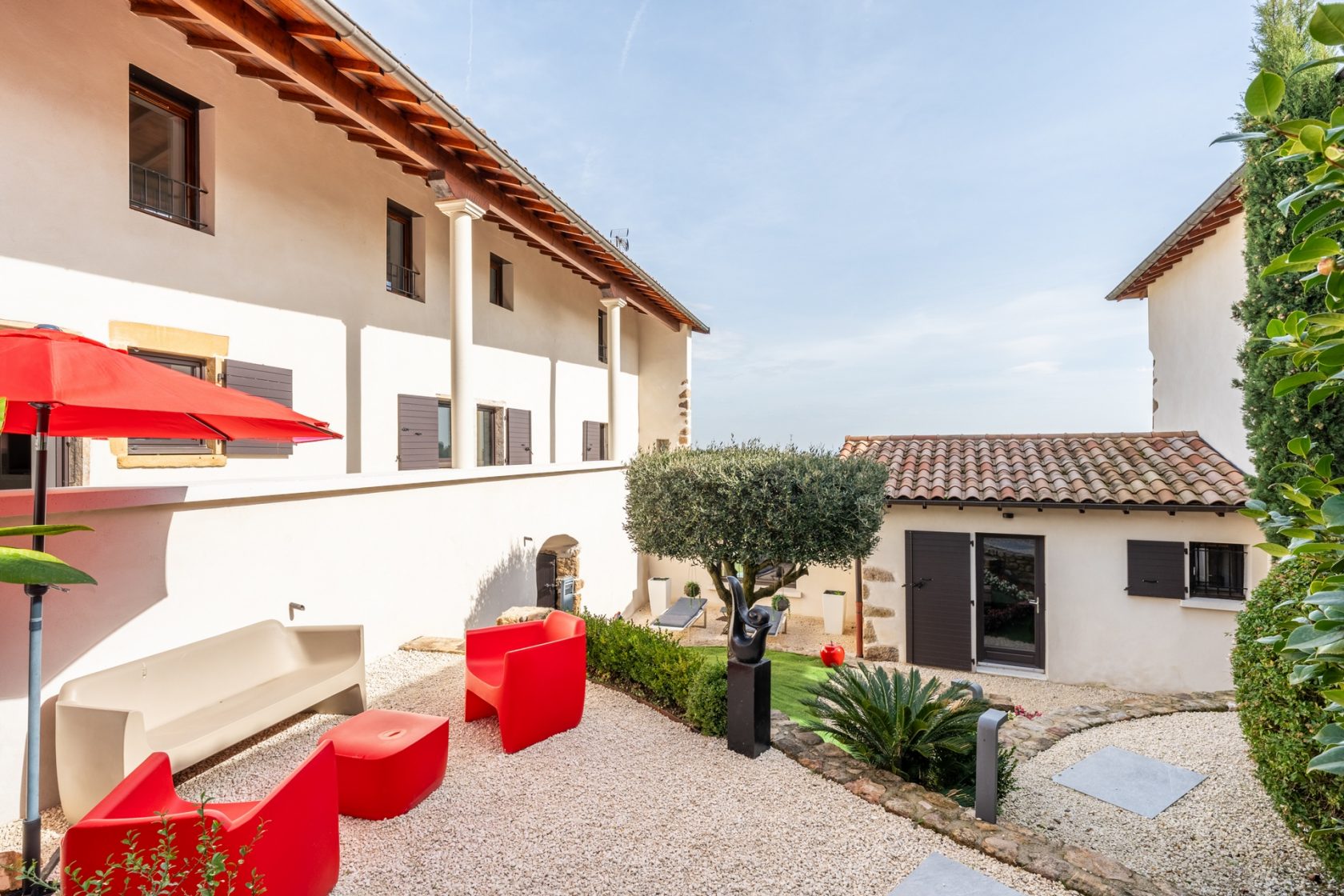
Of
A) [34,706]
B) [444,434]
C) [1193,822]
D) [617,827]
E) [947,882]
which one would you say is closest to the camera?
[34,706]

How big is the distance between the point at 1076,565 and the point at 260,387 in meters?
12.4

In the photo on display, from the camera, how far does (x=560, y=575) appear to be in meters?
12.5

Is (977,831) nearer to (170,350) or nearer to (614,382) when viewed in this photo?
(170,350)

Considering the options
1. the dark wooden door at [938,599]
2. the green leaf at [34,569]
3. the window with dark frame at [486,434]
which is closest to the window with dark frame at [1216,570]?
the dark wooden door at [938,599]

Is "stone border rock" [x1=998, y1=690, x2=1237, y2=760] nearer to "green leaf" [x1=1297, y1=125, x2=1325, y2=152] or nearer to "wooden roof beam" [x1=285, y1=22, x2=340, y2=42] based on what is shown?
"green leaf" [x1=1297, y1=125, x2=1325, y2=152]

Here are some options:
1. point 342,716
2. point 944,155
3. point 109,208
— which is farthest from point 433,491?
point 944,155

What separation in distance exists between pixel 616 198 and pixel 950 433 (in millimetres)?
16305

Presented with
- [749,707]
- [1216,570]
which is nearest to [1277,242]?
[1216,570]

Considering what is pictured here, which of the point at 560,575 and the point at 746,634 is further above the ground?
the point at 746,634

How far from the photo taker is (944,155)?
14.9m

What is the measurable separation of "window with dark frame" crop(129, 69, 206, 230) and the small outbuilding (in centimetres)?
1093

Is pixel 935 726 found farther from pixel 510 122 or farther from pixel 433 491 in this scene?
pixel 510 122

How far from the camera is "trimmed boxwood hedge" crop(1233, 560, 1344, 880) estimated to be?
3.86m

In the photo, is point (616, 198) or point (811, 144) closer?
point (811, 144)
